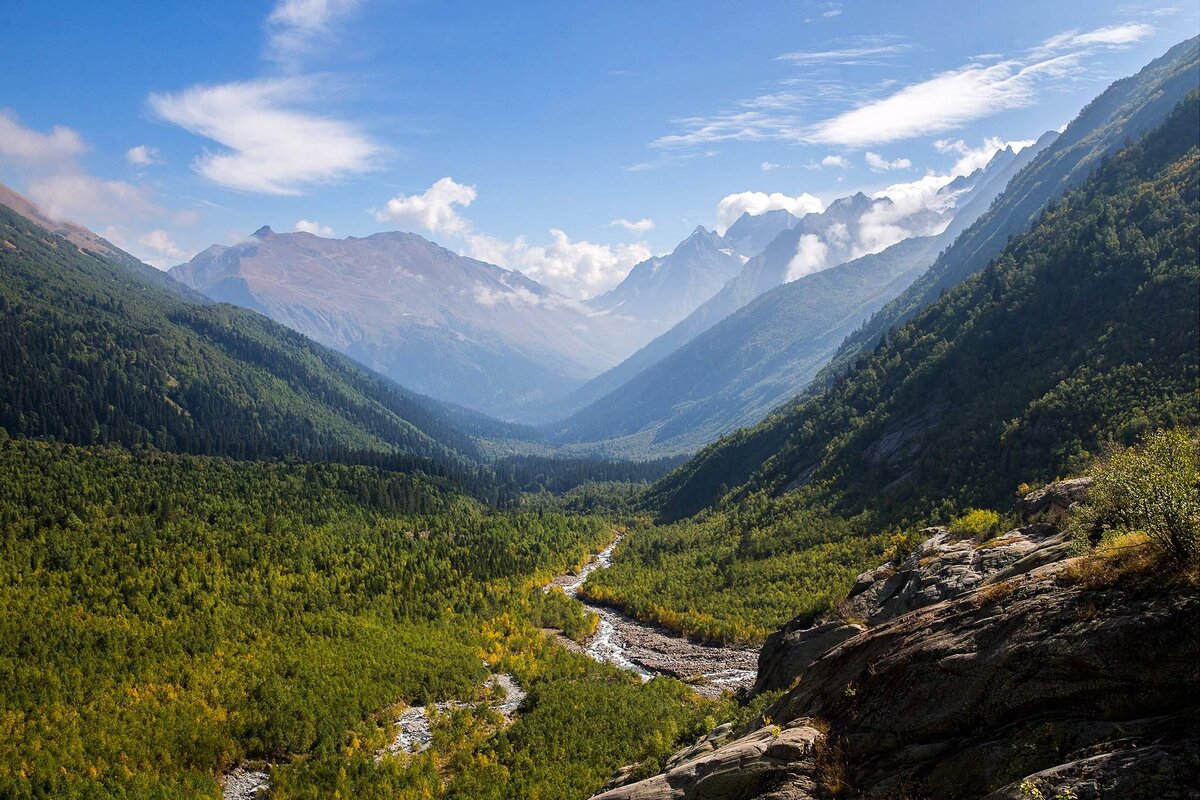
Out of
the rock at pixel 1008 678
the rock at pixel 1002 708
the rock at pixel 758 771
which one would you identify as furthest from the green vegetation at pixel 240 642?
the rock at pixel 1008 678

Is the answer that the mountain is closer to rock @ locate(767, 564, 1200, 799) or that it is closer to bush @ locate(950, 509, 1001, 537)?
bush @ locate(950, 509, 1001, 537)

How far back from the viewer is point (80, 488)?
389ft

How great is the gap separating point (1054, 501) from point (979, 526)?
6452mm

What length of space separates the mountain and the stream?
1965 inches

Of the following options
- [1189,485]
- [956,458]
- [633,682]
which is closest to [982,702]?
[1189,485]

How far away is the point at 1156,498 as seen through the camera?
2052 cm

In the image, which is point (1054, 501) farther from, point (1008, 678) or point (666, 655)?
point (666, 655)

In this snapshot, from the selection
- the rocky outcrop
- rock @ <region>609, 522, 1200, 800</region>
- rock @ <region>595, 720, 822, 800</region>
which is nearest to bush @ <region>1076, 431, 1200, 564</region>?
rock @ <region>609, 522, 1200, 800</region>

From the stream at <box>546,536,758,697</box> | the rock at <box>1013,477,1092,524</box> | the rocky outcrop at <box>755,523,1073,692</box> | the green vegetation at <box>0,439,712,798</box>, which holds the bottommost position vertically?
the stream at <box>546,536,758,697</box>

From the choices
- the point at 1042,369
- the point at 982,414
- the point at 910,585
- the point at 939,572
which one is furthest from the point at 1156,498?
the point at 1042,369

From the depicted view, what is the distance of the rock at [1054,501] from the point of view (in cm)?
4425

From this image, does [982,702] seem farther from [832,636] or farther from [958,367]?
[958,367]

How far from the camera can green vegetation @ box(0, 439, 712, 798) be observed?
6372 centimetres

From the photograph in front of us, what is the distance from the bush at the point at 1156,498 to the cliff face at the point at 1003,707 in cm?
155
